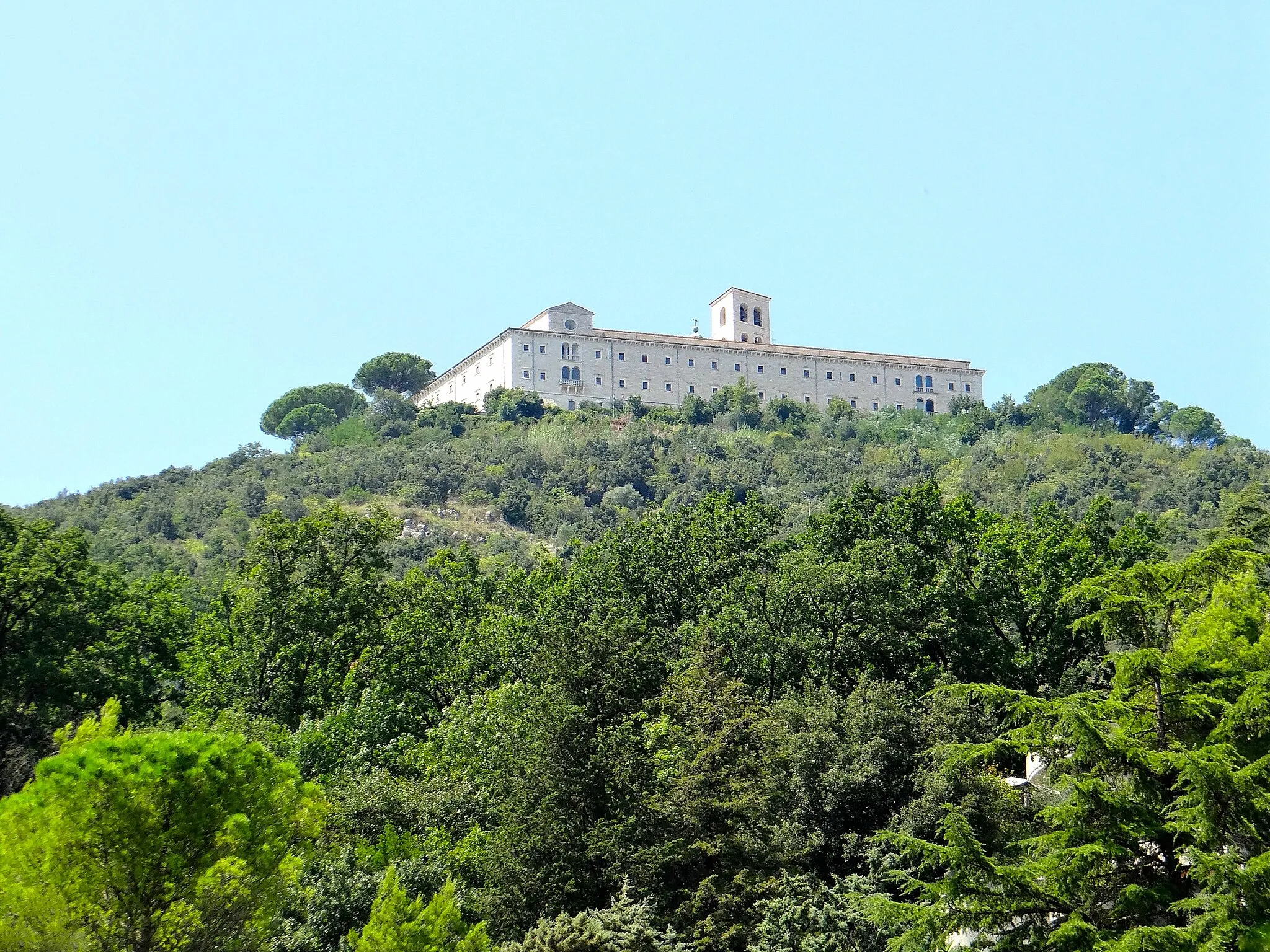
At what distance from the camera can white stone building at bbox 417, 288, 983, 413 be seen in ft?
361

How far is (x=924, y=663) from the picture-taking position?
3241cm

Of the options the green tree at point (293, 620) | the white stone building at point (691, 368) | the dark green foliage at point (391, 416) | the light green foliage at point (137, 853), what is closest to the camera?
the light green foliage at point (137, 853)

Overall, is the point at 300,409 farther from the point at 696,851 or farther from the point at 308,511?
the point at 696,851

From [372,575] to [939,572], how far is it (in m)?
15.3

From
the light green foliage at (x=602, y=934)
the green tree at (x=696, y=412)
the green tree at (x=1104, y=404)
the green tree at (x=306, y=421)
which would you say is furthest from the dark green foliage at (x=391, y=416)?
the light green foliage at (x=602, y=934)

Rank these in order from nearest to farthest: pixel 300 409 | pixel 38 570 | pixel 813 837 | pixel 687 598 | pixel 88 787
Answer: pixel 88 787
pixel 813 837
pixel 38 570
pixel 687 598
pixel 300 409

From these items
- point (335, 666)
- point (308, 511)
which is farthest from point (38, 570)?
point (308, 511)

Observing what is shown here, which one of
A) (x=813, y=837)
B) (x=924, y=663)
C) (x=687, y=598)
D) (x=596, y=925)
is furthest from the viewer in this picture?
(x=687, y=598)

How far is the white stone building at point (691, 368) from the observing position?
361 feet

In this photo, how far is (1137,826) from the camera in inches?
664

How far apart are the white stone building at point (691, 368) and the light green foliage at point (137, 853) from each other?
9202 cm

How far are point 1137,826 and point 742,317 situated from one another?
353ft

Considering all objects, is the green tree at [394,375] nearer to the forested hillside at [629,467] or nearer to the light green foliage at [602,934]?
the forested hillside at [629,467]

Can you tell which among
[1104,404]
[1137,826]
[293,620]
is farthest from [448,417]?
[1137,826]
